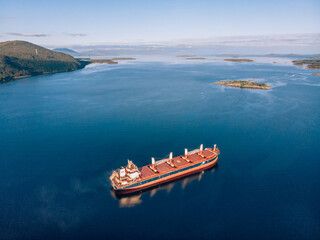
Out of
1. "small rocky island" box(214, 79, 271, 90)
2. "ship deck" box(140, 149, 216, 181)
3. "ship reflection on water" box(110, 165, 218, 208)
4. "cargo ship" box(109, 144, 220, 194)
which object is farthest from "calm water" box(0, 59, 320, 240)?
"small rocky island" box(214, 79, 271, 90)

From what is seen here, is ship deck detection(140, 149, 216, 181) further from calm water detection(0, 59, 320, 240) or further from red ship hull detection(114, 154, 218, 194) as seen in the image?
calm water detection(0, 59, 320, 240)

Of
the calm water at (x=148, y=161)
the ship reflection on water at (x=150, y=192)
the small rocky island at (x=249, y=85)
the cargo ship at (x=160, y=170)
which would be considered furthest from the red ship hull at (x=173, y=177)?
the small rocky island at (x=249, y=85)

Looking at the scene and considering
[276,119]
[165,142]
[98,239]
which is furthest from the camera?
[276,119]

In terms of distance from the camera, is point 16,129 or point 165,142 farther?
point 16,129

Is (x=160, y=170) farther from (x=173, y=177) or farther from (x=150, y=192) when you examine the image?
(x=150, y=192)

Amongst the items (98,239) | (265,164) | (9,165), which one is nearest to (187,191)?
(98,239)

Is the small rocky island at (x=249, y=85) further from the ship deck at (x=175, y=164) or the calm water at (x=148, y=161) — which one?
the ship deck at (x=175, y=164)

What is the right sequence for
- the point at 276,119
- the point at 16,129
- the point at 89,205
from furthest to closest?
the point at 276,119 < the point at 16,129 < the point at 89,205

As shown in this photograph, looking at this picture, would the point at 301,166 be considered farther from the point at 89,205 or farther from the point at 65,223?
the point at 65,223
